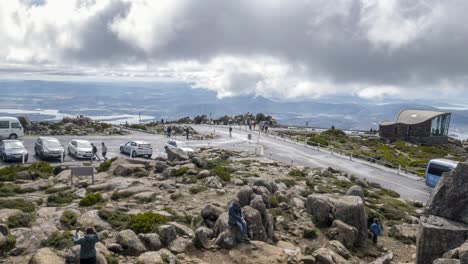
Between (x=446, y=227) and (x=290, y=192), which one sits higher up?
(x=446, y=227)

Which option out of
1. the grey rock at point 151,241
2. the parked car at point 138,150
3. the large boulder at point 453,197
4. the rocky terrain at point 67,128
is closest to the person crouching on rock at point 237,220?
the grey rock at point 151,241

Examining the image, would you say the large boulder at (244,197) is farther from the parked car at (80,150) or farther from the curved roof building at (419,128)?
the curved roof building at (419,128)

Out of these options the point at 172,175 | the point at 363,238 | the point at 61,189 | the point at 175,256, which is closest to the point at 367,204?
the point at 363,238

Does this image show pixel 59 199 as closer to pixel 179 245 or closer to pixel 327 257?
pixel 179 245

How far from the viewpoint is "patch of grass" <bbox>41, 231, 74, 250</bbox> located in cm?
1509

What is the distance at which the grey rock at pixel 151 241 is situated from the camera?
16234mm

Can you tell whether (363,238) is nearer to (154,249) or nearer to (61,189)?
(154,249)

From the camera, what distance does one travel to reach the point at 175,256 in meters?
15.8

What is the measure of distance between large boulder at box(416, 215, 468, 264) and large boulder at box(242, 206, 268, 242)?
6273 millimetres

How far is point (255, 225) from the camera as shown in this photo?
18.5 meters

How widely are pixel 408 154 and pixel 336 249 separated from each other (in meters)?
47.5

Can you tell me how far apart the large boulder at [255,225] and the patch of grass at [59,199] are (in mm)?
9291

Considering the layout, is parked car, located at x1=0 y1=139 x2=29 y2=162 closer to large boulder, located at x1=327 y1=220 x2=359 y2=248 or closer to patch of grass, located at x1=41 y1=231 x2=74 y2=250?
patch of grass, located at x1=41 y1=231 x2=74 y2=250

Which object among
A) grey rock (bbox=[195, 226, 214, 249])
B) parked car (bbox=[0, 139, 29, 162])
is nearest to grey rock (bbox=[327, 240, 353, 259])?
grey rock (bbox=[195, 226, 214, 249])
